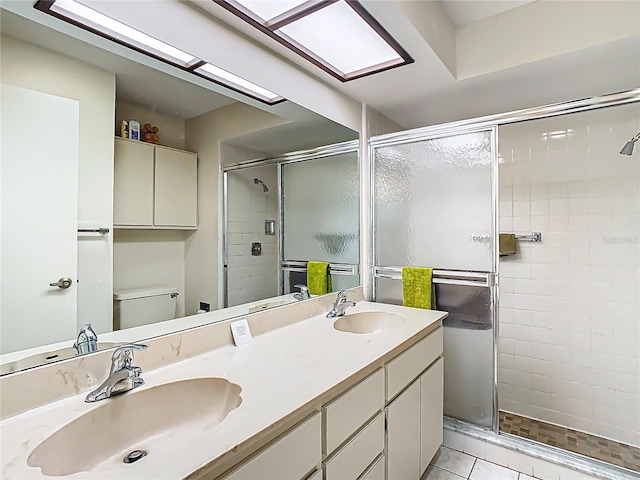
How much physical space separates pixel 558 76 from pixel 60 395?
8.79 feet

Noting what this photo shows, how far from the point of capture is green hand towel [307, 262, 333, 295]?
6.79 ft


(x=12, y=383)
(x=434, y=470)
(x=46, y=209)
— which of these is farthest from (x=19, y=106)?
(x=434, y=470)

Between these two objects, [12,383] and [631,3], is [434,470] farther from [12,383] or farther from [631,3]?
[631,3]

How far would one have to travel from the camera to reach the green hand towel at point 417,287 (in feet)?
6.99

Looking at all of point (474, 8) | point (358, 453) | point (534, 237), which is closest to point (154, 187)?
point (358, 453)

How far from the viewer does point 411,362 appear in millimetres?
1577

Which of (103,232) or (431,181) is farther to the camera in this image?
(431,181)

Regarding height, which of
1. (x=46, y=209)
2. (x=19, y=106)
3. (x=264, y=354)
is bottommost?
(x=264, y=354)

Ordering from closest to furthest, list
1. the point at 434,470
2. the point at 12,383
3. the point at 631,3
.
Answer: the point at 12,383 < the point at 631,3 < the point at 434,470

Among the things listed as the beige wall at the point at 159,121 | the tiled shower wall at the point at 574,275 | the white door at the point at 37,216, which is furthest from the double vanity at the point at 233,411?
the tiled shower wall at the point at 574,275

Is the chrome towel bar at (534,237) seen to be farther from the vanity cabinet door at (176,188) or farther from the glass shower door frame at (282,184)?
the vanity cabinet door at (176,188)

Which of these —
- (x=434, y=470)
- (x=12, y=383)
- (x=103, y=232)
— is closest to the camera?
(x=12, y=383)

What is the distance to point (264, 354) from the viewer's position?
4.33 feet

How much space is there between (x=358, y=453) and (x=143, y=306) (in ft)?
3.03
